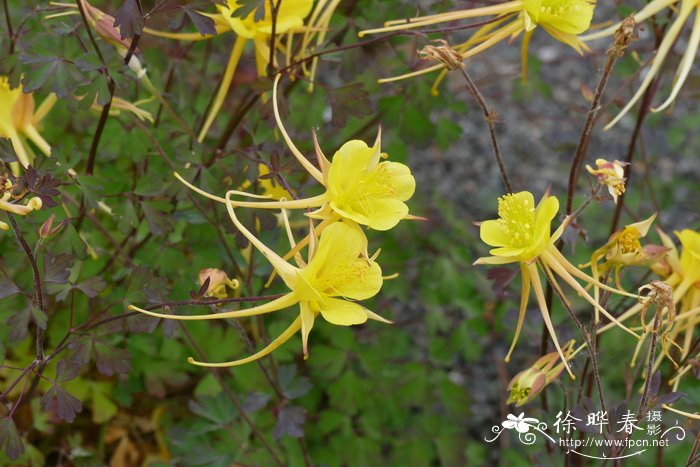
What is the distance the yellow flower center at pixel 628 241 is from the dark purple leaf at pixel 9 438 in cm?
101

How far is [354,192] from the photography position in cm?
128

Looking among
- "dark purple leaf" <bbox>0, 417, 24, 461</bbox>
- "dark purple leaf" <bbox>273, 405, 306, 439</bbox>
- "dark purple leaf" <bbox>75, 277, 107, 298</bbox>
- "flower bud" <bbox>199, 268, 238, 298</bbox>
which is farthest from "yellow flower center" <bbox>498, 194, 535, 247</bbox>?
"dark purple leaf" <bbox>0, 417, 24, 461</bbox>

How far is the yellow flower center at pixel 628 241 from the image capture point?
53.3 inches

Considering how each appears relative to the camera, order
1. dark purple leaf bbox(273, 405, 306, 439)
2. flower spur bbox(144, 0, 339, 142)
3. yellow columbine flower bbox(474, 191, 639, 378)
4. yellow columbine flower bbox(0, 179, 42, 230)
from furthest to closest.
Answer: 1. dark purple leaf bbox(273, 405, 306, 439)
2. flower spur bbox(144, 0, 339, 142)
3. yellow columbine flower bbox(474, 191, 639, 378)
4. yellow columbine flower bbox(0, 179, 42, 230)

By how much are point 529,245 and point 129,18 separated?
72 centimetres

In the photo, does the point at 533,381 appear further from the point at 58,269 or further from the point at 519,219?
the point at 58,269

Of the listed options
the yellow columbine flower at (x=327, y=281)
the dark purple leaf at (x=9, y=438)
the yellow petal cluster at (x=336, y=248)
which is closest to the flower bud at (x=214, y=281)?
the yellow petal cluster at (x=336, y=248)

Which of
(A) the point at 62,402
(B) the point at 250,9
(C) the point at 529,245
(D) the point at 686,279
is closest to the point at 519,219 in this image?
(C) the point at 529,245

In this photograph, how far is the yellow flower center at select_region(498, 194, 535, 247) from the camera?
132 cm

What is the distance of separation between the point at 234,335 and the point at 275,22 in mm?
880

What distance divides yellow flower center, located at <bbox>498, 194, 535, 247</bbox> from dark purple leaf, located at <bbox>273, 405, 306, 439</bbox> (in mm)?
587

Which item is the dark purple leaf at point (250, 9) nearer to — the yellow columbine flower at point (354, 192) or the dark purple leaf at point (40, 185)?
the yellow columbine flower at point (354, 192)

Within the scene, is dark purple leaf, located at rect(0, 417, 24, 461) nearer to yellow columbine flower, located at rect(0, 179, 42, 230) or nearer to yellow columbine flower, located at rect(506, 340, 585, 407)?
yellow columbine flower, located at rect(0, 179, 42, 230)

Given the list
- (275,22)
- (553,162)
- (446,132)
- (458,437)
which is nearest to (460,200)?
(553,162)
